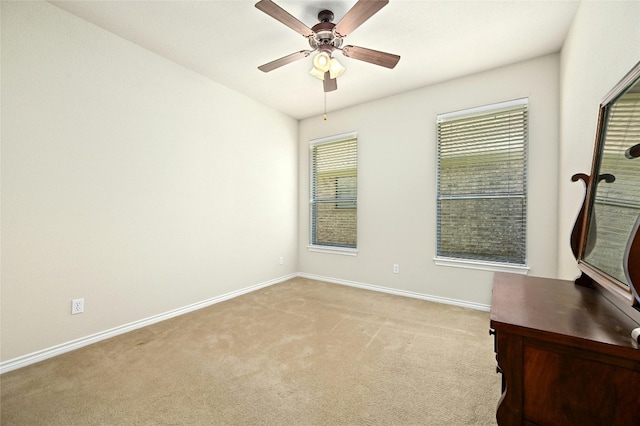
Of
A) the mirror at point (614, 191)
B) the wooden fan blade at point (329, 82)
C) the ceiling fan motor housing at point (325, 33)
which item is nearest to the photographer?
the mirror at point (614, 191)

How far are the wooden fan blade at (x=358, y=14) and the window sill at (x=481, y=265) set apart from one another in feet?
9.03

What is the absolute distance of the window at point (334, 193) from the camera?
4.22 meters

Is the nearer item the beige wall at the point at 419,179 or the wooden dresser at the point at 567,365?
the wooden dresser at the point at 567,365

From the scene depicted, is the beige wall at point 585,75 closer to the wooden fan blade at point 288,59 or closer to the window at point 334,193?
the wooden fan blade at point 288,59

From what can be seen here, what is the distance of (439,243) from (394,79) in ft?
7.06

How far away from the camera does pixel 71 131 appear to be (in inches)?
89.4

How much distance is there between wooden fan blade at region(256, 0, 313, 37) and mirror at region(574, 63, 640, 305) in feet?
5.97

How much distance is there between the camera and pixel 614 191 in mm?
1066

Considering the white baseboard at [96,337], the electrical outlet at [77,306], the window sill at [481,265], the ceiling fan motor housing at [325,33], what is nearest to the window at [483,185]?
the window sill at [481,265]

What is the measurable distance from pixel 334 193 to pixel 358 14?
2.78m

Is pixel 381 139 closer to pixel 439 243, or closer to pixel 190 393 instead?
pixel 439 243

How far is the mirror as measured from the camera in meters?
0.94

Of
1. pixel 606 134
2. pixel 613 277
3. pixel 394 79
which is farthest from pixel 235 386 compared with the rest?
pixel 394 79

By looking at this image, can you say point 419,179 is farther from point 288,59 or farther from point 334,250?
point 288,59
